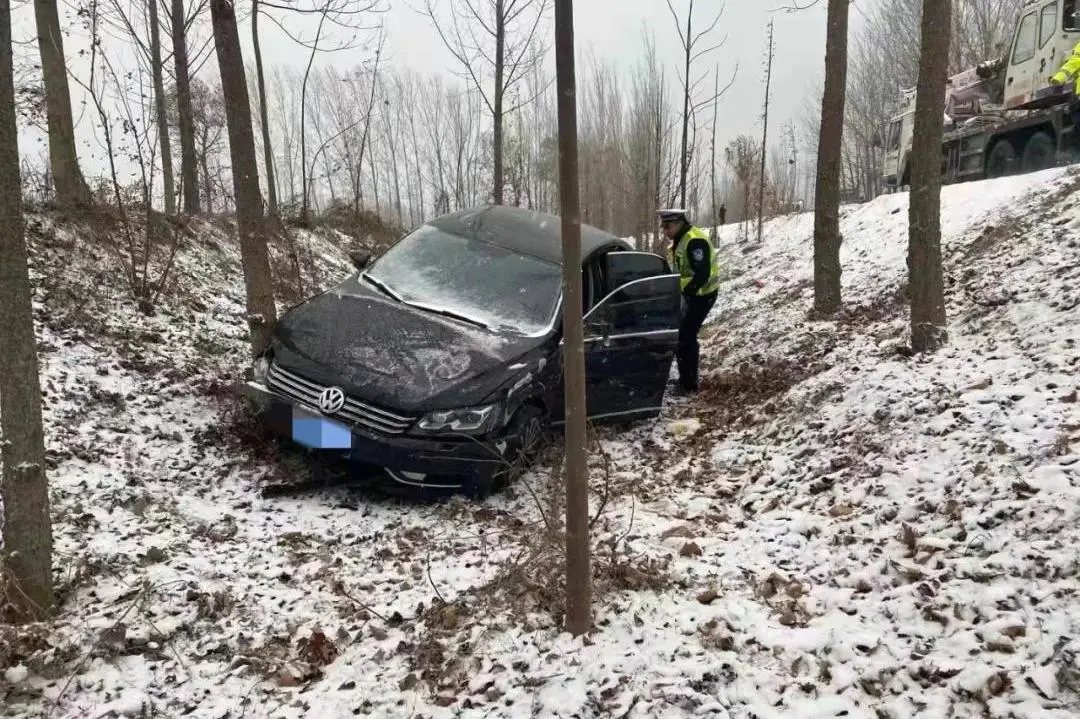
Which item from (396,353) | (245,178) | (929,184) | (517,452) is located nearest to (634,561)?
(517,452)

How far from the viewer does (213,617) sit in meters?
3.19

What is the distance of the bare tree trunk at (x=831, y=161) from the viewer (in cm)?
856

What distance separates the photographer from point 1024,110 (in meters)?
12.9

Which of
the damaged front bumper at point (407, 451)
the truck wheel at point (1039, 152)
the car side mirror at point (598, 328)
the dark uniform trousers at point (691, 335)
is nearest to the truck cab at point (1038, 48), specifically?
the truck wheel at point (1039, 152)

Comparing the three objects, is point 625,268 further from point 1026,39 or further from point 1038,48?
point 1026,39

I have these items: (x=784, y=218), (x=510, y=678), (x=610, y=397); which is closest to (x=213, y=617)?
(x=510, y=678)

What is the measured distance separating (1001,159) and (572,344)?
1367 centimetres

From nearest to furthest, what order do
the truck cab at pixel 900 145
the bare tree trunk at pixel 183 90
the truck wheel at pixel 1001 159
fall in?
1. the bare tree trunk at pixel 183 90
2. the truck wheel at pixel 1001 159
3. the truck cab at pixel 900 145

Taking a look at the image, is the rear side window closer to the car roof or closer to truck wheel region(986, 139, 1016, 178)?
truck wheel region(986, 139, 1016, 178)

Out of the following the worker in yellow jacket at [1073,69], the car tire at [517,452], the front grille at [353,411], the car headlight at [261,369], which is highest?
the worker in yellow jacket at [1073,69]

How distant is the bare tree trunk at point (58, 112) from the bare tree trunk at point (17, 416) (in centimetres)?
623

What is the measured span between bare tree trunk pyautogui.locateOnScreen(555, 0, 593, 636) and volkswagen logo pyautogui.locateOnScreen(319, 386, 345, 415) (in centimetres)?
192

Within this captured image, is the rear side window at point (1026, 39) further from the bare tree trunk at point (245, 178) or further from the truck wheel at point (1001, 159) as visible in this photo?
the bare tree trunk at point (245, 178)

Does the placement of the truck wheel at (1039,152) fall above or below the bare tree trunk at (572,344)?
above
